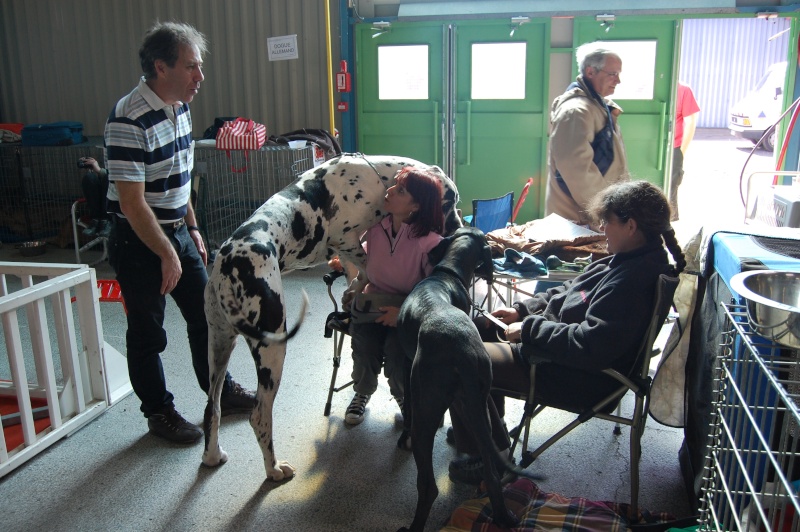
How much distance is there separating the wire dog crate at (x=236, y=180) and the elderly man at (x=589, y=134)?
2891 mm

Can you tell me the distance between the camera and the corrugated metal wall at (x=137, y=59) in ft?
21.4

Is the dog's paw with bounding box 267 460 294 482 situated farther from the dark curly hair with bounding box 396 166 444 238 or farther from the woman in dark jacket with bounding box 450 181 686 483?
the dark curly hair with bounding box 396 166 444 238

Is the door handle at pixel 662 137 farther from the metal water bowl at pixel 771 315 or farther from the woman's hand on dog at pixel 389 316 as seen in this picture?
the metal water bowl at pixel 771 315

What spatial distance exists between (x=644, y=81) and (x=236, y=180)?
3.90 metres

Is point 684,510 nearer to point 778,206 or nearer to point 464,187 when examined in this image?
point 778,206

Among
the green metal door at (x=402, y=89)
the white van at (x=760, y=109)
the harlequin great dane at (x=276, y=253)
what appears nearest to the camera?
the harlequin great dane at (x=276, y=253)

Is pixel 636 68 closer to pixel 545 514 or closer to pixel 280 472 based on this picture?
pixel 545 514

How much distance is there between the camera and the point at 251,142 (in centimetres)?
541

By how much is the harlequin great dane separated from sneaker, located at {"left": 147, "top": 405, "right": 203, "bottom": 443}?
0.23 meters

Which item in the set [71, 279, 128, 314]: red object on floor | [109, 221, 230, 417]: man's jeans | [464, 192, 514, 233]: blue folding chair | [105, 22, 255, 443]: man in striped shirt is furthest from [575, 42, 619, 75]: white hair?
[71, 279, 128, 314]: red object on floor

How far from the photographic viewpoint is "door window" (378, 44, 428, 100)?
252 inches

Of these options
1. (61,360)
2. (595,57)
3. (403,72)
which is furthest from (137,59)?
(595,57)

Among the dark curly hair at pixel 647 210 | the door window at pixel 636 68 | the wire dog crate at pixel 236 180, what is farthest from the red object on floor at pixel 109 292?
the door window at pixel 636 68

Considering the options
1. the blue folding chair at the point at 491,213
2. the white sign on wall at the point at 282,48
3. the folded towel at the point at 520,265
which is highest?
the white sign on wall at the point at 282,48
